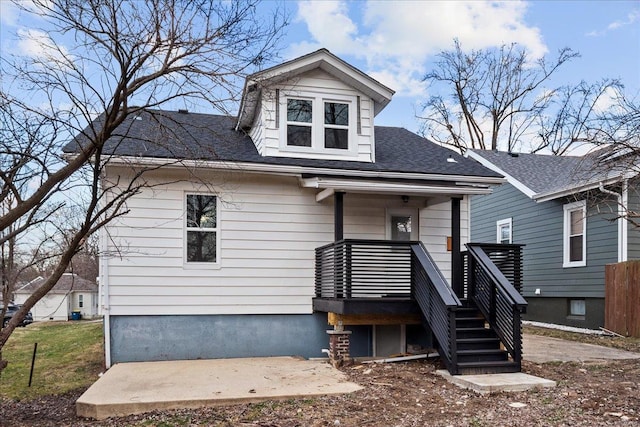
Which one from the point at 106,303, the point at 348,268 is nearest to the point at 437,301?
the point at 348,268

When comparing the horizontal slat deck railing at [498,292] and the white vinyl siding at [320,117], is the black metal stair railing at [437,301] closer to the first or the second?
the horizontal slat deck railing at [498,292]

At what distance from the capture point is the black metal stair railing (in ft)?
23.1

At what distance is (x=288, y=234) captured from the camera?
937 centimetres

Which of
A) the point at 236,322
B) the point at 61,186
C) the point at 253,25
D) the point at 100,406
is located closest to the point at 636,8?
the point at 253,25

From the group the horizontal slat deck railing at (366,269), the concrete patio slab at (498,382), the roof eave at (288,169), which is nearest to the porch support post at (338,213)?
the horizontal slat deck railing at (366,269)

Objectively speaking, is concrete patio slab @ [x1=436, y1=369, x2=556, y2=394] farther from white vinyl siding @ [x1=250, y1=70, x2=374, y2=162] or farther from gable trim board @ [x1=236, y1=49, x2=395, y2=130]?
gable trim board @ [x1=236, y1=49, x2=395, y2=130]

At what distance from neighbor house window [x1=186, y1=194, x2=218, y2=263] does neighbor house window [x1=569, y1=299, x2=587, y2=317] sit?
9.45 metres

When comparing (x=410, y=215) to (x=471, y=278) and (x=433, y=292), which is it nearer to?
(x=471, y=278)

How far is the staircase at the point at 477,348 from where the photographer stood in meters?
7.12

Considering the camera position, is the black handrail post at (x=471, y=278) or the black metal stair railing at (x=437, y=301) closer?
the black metal stair railing at (x=437, y=301)

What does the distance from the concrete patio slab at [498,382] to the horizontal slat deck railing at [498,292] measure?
1.60ft

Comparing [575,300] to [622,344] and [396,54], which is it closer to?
[622,344]

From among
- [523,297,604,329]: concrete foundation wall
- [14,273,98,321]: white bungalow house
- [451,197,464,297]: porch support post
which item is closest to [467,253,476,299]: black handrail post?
[451,197,464,297]: porch support post

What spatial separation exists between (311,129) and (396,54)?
12940mm
